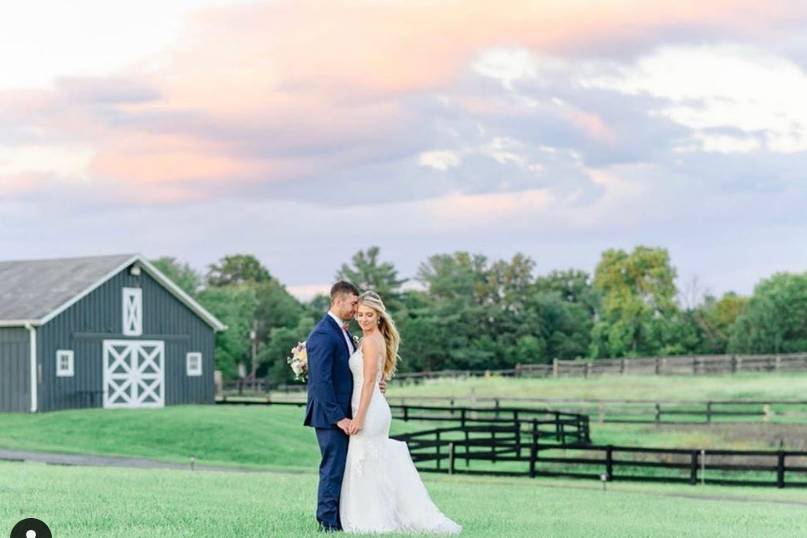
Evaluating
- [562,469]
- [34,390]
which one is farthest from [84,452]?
[562,469]

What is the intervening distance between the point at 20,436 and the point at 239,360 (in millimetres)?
60887

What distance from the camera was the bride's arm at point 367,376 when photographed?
11609 millimetres

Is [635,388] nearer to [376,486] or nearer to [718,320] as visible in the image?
[718,320]

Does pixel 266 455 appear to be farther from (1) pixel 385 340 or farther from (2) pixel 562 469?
(1) pixel 385 340

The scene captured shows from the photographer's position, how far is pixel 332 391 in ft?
38.0

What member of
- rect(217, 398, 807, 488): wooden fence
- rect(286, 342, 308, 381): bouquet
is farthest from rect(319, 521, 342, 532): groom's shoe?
rect(217, 398, 807, 488): wooden fence

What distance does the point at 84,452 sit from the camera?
34.8m

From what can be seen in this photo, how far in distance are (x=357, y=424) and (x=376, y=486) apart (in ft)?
1.98

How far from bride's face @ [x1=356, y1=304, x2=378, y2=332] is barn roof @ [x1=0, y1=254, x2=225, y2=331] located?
111 feet

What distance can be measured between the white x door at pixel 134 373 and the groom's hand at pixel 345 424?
35.4 meters

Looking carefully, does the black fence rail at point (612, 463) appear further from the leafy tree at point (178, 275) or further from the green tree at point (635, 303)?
the green tree at point (635, 303)

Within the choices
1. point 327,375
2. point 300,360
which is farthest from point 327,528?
point 300,360

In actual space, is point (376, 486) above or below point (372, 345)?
below

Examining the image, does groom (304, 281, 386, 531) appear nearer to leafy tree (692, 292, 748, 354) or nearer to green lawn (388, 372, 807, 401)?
green lawn (388, 372, 807, 401)
